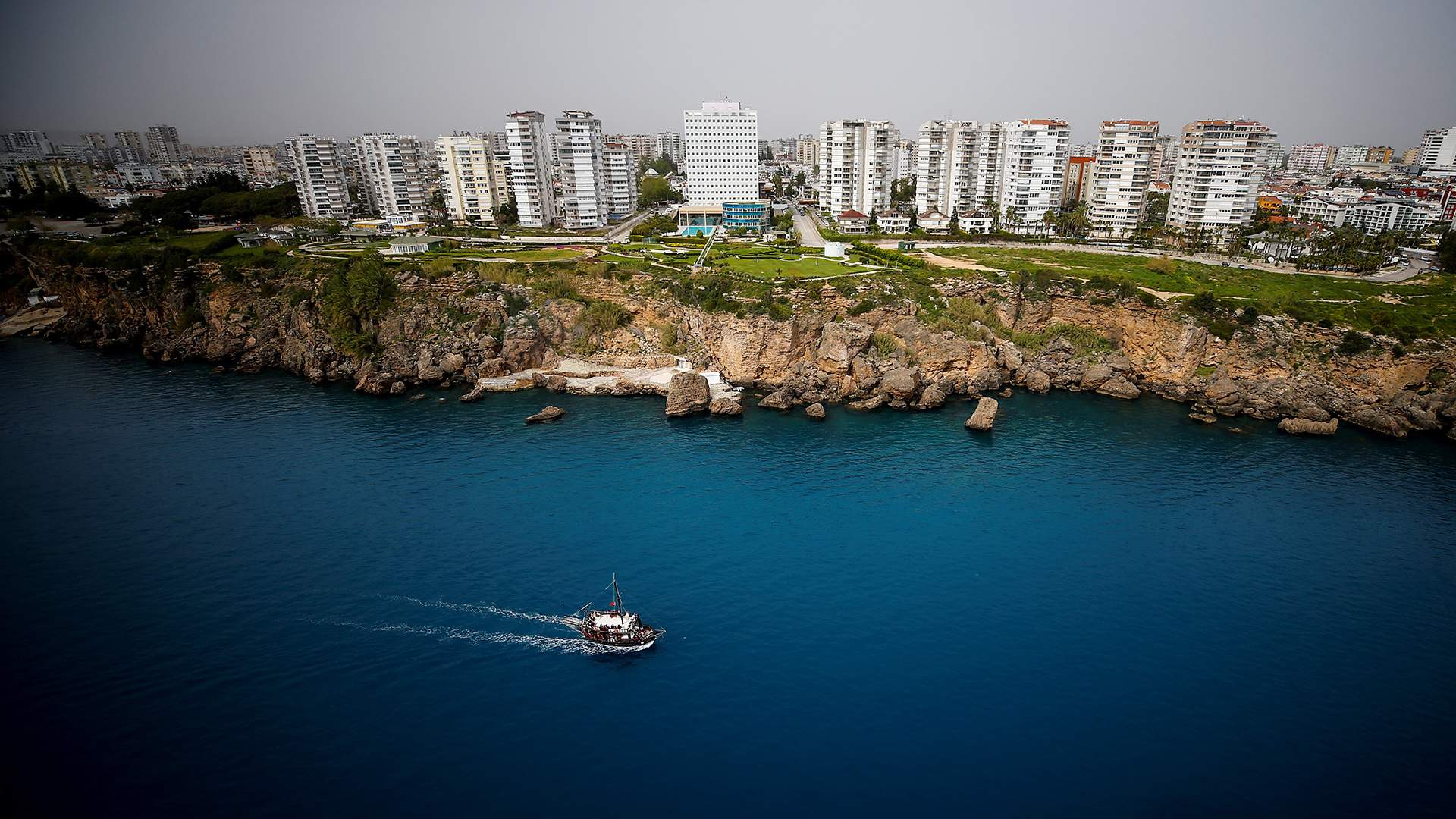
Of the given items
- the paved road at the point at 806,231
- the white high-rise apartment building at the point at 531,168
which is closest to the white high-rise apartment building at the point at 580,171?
the white high-rise apartment building at the point at 531,168

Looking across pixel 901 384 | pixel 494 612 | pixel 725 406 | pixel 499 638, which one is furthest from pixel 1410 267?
pixel 499 638

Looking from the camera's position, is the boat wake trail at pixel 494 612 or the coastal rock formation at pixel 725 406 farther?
the coastal rock formation at pixel 725 406

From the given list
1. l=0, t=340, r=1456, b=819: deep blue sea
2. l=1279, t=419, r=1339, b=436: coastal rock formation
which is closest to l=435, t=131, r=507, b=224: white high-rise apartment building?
l=0, t=340, r=1456, b=819: deep blue sea

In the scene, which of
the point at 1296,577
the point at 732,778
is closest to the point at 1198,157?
the point at 1296,577

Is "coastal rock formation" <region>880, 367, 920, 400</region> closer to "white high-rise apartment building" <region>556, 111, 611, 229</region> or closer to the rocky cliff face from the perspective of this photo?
the rocky cliff face

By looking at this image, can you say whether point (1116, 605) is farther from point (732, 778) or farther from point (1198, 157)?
point (1198, 157)

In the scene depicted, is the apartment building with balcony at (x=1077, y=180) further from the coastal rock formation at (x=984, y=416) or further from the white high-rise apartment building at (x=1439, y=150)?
the white high-rise apartment building at (x=1439, y=150)
